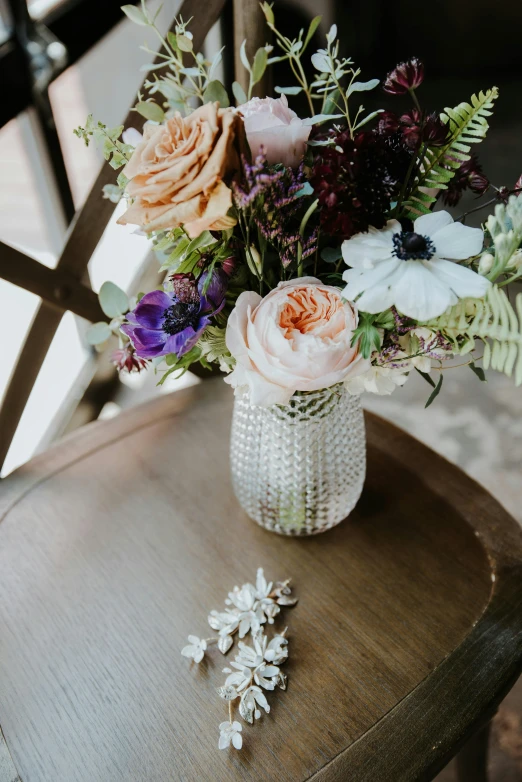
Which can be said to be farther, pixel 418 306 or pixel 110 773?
pixel 110 773

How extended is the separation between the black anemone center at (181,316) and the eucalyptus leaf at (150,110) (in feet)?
0.53

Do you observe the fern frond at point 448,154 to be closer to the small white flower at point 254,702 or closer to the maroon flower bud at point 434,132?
the maroon flower bud at point 434,132

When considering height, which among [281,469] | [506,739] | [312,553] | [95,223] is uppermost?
[95,223]

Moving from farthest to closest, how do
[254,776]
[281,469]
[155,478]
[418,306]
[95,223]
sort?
[95,223]
[155,478]
[281,469]
[254,776]
[418,306]

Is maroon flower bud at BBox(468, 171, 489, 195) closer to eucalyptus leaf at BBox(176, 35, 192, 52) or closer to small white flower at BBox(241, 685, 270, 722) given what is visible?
eucalyptus leaf at BBox(176, 35, 192, 52)

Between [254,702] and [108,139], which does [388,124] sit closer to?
[108,139]

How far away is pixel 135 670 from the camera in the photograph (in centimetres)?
67

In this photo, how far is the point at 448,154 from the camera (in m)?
0.54

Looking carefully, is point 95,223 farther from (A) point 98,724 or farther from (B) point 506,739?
(B) point 506,739

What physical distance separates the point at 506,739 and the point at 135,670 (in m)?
0.75

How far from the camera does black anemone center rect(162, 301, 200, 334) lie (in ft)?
1.81

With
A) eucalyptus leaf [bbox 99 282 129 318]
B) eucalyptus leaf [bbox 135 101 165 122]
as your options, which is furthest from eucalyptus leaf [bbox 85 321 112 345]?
eucalyptus leaf [bbox 135 101 165 122]

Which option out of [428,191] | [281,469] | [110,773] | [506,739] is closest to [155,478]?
[281,469]

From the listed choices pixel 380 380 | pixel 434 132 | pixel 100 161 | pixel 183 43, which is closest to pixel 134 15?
pixel 183 43
